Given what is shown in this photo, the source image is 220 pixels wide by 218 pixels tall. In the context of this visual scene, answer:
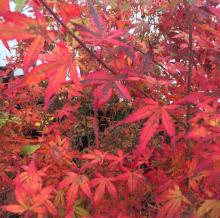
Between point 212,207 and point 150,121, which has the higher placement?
point 150,121

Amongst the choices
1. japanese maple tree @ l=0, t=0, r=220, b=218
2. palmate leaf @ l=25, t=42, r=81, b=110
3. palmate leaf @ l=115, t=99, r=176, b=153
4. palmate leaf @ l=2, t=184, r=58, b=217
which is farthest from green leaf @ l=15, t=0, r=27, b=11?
palmate leaf @ l=2, t=184, r=58, b=217

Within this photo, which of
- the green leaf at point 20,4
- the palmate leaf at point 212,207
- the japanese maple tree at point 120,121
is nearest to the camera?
the green leaf at point 20,4

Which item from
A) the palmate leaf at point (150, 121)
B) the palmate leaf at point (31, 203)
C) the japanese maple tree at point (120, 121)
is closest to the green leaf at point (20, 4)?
the japanese maple tree at point (120, 121)

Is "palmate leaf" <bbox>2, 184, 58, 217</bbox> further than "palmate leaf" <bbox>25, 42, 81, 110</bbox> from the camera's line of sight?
Yes

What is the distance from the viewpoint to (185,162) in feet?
3.61

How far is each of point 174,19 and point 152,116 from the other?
0.79 meters

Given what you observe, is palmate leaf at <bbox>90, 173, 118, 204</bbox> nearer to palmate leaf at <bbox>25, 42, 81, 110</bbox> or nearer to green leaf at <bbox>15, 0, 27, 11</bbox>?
palmate leaf at <bbox>25, 42, 81, 110</bbox>

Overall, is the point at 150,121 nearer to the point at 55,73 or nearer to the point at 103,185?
the point at 55,73

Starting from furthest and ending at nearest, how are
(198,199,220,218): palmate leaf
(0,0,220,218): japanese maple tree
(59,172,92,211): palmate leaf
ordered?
(59,172,92,211): palmate leaf, (198,199,220,218): palmate leaf, (0,0,220,218): japanese maple tree

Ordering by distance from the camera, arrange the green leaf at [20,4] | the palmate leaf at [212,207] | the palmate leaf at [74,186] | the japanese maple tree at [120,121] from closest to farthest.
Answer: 1. the green leaf at [20,4]
2. the japanese maple tree at [120,121]
3. the palmate leaf at [212,207]
4. the palmate leaf at [74,186]

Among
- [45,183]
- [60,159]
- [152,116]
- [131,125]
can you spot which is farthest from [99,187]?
[131,125]

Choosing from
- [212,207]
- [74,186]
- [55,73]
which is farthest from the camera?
[74,186]

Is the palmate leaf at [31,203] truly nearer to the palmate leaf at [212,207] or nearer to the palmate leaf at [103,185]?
the palmate leaf at [103,185]

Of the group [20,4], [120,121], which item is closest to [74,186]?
[120,121]
